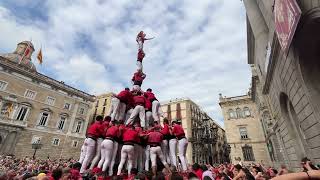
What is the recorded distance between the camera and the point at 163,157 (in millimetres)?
7496

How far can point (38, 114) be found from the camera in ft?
108

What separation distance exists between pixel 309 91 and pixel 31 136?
38.2m

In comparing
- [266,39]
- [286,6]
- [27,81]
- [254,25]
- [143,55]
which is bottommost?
[286,6]

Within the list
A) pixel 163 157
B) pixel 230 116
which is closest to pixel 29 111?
pixel 163 157

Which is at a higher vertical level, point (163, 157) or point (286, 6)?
point (286, 6)

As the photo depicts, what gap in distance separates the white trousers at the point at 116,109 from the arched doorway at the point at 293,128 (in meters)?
9.99

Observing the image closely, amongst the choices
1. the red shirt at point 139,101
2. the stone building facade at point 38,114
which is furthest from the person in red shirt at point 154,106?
the stone building facade at point 38,114

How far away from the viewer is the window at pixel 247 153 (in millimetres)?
34856

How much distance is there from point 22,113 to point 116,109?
31.4m

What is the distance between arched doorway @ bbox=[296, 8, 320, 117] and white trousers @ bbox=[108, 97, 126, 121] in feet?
27.3

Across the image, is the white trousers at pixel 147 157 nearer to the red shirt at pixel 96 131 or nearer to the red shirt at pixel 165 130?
the red shirt at pixel 165 130

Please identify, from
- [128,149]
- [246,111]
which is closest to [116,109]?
[128,149]

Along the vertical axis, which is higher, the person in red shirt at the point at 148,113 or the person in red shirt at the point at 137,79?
the person in red shirt at the point at 137,79

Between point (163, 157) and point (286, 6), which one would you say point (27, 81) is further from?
point (286, 6)
